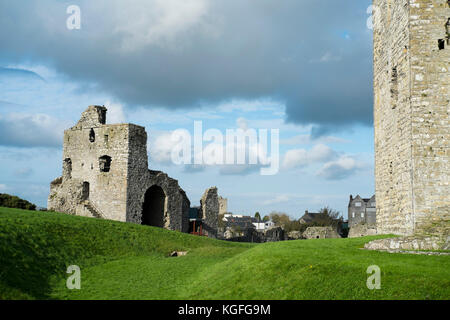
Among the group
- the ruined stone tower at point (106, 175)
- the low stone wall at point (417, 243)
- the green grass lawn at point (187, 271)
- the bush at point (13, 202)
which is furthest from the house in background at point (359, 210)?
the low stone wall at point (417, 243)

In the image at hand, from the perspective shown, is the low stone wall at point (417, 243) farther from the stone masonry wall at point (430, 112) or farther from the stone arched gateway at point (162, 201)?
the stone arched gateway at point (162, 201)

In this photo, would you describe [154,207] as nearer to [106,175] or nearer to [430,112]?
[106,175]

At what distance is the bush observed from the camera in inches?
1001

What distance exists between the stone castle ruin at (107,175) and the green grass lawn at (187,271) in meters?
12.0

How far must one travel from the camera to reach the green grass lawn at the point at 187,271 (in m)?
10.6

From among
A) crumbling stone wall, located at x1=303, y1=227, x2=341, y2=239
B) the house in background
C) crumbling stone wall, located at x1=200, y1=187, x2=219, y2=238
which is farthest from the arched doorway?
the house in background

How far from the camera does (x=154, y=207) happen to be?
3497 centimetres

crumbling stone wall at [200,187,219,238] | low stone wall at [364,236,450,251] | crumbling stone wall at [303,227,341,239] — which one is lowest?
crumbling stone wall at [303,227,341,239]

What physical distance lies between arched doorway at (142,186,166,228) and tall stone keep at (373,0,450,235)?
63.2ft

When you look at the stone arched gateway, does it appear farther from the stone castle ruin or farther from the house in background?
the house in background
